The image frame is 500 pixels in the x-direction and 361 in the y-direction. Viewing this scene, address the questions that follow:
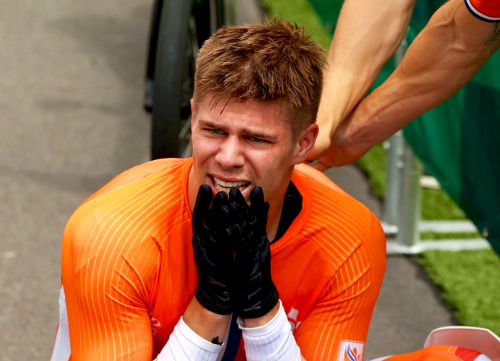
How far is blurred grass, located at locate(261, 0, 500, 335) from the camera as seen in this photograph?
4961 millimetres

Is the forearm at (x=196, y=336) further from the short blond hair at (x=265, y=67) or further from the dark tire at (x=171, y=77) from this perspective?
the dark tire at (x=171, y=77)

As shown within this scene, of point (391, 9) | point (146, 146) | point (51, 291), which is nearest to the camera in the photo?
point (391, 9)

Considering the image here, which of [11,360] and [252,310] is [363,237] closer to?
[252,310]

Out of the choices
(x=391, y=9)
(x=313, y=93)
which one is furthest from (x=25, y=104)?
(x=313, y=93)

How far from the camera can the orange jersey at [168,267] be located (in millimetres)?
2857

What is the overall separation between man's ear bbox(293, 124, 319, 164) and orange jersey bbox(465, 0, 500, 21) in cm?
69

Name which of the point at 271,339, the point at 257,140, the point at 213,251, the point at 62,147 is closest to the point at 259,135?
the point at 257,140

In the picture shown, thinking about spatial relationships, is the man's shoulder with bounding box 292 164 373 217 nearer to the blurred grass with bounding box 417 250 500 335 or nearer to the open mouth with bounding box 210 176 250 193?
the open mouth with bounding box 210 176 250 193

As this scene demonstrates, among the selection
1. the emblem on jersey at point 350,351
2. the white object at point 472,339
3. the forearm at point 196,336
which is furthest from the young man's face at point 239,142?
the white object at point 472,339

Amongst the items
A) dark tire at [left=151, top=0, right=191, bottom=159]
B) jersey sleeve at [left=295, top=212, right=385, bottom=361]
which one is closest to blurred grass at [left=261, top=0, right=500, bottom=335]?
dark tire at [left=151, top=0, right=191, bottom=159]

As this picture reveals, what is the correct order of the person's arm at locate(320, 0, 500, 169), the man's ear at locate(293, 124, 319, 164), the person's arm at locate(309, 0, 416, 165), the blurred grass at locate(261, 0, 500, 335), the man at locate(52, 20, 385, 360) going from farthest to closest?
the blurred grass at locate(261, 0, 500, 335) → the person's arm at locate(309, 0, 416, 165) → the person's arm at locate(320, 0, 500, 169) → the man's ear at locate(293, 124, 319, 164) → the man at locate(52, 20, 385, 360)

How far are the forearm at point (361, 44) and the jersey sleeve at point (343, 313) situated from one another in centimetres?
64

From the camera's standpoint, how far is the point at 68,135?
21.5 feet

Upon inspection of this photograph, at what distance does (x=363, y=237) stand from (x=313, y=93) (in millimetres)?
556
